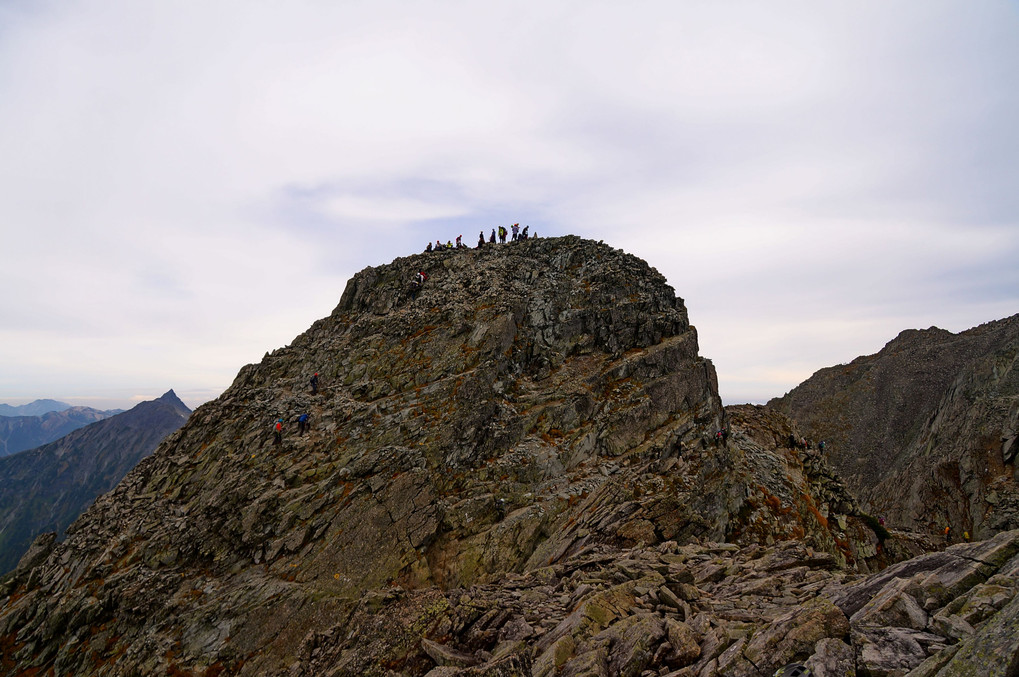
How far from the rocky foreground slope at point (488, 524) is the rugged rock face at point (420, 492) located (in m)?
0.12

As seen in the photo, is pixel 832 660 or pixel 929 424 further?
pixel 929 424

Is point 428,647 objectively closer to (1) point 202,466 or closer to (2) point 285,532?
(2) point 285,532

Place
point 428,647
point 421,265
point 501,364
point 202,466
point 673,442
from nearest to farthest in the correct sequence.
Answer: point 428,647 → point 673,442 → point 202,466 → point 501,364 → point 421,265

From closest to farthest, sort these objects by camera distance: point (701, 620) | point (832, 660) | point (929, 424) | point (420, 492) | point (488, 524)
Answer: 1. point (832, 660)
2. point (701, 620)
3. point (488, 524)
4. point (420, 492)
5. point (929, 424)

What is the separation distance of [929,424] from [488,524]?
241 ft

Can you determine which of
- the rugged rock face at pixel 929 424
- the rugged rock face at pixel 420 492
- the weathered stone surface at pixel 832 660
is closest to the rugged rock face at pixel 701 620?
the weathered stone surface at pixel 832 660

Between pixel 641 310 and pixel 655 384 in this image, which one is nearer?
pixel 655 384

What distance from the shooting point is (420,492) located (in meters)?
22.6

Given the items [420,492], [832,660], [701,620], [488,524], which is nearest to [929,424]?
[488,524]

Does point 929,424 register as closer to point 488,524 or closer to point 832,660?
point 488,524

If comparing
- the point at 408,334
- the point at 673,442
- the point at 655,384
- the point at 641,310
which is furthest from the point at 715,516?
the point at 408,334

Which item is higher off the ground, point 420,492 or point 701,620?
point 420,492

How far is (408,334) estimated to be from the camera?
2908 cm

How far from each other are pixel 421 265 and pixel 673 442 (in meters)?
21.5
